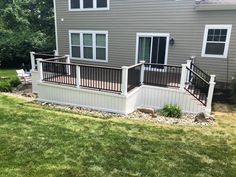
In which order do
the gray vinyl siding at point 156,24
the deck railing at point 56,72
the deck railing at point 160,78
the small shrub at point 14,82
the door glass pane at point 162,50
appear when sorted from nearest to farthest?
the deck railing at point 160,78, the deck railing at point 56,72, the gray vinyl siding at point 156,24, the door glass pane at point 162,50, the small shrub at point 14,82

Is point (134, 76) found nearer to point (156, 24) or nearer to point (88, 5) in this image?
point (156, 24)

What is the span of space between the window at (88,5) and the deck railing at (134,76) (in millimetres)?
5164

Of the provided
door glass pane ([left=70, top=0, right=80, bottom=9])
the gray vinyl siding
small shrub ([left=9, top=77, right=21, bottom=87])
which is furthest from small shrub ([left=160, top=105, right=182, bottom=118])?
door glass pane ([left=70, top=0, right=80, bottom=9])

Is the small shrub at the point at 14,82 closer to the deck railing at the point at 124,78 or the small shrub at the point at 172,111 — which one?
the deck railing at the point at 124,78

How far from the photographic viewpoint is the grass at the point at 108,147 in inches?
167

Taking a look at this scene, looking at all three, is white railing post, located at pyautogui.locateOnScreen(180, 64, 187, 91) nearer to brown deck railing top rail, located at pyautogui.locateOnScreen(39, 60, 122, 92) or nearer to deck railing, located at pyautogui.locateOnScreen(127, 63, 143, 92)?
deck railing, located at pyautogui.locateOnScreen(127, 63, 143, 92)

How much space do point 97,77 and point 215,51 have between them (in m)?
5.49

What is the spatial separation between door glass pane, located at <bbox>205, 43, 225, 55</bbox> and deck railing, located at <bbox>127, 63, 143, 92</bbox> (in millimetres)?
3696

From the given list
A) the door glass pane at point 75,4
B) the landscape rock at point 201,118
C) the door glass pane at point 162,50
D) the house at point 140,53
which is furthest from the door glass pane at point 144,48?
the landscape rock at point 201,118

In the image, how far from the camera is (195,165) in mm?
4523

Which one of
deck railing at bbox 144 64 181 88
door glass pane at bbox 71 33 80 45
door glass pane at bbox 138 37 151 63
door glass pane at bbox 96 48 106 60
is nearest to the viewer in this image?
deck railing at bbox 144 64 181 88

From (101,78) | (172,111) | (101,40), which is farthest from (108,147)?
(101,40)

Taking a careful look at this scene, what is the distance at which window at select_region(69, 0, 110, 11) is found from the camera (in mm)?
12156

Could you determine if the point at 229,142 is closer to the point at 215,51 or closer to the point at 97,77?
the point at 97,77
